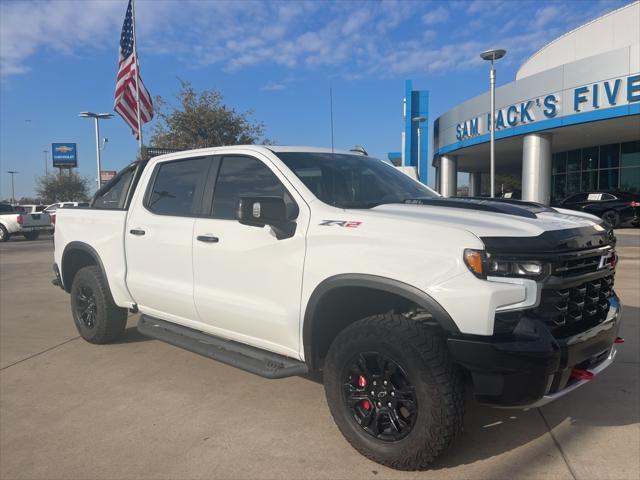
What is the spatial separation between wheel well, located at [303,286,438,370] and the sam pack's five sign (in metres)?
18.2

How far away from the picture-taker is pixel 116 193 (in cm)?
516

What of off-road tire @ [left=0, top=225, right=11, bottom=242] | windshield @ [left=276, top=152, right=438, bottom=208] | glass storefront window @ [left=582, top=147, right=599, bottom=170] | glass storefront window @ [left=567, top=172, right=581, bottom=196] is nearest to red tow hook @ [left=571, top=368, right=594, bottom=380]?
windshield @ [left=276, top=152, right=438, bottom=208]

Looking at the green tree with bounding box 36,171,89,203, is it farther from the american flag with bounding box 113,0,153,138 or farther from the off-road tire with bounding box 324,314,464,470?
the off-road tire with bounding box 324,314,464,470

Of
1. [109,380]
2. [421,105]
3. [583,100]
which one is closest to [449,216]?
[109,380]

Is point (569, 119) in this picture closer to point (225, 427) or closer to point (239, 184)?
point (239, 184)

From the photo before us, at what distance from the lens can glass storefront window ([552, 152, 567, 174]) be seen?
28.6 m

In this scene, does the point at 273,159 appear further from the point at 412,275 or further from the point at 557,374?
the point at 557,374

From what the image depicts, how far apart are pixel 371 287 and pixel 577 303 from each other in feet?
3.66

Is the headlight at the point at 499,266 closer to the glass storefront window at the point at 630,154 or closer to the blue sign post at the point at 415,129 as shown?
the glass storefront window at the point at 630,154

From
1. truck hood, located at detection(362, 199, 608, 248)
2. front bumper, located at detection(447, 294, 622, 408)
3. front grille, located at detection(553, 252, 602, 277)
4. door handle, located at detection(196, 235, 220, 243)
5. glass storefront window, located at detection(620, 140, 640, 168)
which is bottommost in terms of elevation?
front bumper, located at detection(447, 294, 622, 408)

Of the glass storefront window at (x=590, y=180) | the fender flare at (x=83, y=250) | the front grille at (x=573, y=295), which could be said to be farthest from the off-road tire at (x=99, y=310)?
the glass storefront window at (x=590, y=180)

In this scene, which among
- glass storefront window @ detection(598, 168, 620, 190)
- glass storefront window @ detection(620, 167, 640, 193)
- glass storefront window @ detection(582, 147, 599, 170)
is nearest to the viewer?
glass storefront window @ detection(620, 167, 640, 193)

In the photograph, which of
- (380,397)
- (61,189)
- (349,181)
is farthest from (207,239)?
(61,189)

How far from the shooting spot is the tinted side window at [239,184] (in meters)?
3.62
